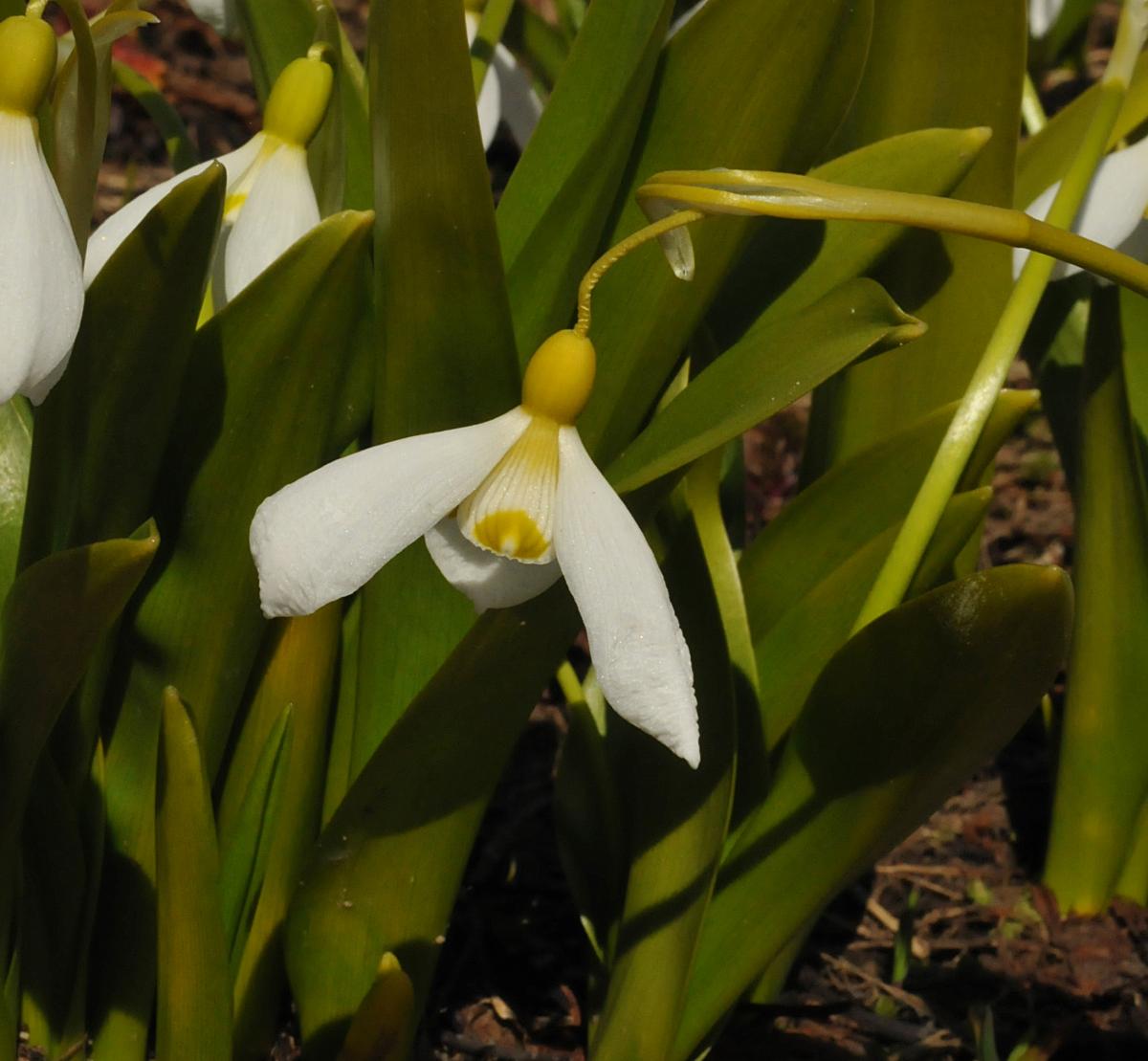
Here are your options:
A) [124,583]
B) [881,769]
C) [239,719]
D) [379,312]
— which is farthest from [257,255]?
[881,769]

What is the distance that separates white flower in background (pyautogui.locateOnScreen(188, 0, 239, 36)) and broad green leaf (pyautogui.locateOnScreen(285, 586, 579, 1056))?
26.1 inches

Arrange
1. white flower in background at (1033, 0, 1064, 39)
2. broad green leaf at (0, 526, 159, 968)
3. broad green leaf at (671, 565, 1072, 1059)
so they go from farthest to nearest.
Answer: white flower in background at (1033, 0, 1064, 39)
broad green leaf at (671, 565, 1072, 1059)
broad green leaf at (0, 526, 159, 968)

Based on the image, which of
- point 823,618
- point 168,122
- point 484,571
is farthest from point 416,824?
point 168,122

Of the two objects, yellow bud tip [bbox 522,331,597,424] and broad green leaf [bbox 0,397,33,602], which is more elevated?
yellow bud tip [bbox 522,331,597,424]

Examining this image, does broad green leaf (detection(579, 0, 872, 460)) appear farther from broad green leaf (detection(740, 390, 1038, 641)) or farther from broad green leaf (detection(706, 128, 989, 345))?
broad green leaf (detection(740, 390, 1038, 641))

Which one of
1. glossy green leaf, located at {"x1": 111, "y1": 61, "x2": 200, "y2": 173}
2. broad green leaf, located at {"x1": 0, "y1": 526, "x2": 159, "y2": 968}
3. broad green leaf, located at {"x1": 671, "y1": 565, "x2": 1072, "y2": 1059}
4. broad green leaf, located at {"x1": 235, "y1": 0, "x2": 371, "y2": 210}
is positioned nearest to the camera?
broad green leaf, located at {"x1": 0, "y1": 526, "x2": 159, "y2": 968}

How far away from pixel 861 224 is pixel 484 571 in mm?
470

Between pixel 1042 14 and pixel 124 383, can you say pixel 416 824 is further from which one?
pixel 1042 14

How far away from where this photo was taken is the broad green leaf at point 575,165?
94 centimetres

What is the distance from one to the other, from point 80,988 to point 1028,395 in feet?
2.89

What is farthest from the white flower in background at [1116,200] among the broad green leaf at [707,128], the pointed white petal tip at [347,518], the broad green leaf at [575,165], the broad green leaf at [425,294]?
the pointed white petal tip at [347,518]

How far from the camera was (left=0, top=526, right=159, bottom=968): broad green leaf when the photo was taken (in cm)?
76

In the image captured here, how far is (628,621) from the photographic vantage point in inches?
26.5

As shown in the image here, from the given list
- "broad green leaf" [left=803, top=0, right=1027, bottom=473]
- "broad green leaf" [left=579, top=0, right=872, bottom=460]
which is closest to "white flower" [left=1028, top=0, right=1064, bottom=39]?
"broad green leaf" [left=803, top=0, right=1027, bottom=473]
